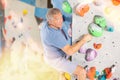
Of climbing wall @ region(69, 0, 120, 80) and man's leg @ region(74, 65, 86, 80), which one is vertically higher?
climbing wall @ region(69, 0, 120, 80)

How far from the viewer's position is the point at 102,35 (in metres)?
1.24

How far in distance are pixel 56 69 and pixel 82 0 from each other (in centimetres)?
31

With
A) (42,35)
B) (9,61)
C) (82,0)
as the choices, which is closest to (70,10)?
(82,0)

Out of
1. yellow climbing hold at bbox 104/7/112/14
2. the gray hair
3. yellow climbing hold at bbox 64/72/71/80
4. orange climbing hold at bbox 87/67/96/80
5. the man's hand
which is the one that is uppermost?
yellow climbing hold at bbox 104/7/112/14

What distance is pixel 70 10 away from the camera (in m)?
1.27

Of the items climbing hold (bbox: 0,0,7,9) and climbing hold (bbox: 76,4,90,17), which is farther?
climbing hold (bbox: 0,0,7,9)

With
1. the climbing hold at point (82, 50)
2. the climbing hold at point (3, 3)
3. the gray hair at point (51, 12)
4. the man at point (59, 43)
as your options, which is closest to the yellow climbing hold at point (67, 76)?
the man at point (59, 43)

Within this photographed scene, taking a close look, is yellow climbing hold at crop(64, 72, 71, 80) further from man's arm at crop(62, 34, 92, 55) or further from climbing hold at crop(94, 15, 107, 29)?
climbing hold at crop(94, 15, 107, 29)

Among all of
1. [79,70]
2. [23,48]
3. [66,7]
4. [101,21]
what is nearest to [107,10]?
[101,21]

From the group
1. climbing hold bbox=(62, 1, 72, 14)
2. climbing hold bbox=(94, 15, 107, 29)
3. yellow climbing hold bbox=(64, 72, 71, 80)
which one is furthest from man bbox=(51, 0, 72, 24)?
yellow climbing hold bbox=(64, 72, 71, 80)

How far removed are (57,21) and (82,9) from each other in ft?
0.38

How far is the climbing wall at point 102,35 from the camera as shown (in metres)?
1.22

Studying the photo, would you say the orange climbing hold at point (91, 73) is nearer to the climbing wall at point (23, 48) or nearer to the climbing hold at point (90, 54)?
the climbing hold at point (90, 54)

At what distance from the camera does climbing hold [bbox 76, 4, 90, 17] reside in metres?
1.24
